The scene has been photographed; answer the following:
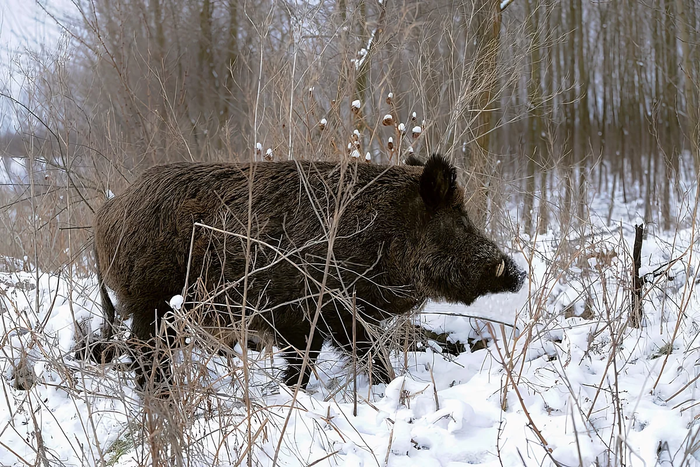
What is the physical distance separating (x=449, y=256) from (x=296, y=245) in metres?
0.98

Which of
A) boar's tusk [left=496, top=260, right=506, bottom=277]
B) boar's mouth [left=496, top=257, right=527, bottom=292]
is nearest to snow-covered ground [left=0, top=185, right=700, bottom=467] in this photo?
boar's mouth [left=496, top=257, right=527, bottom=292]

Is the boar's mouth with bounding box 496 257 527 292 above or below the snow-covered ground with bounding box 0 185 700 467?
above

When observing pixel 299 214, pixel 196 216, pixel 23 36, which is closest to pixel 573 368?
pixel 299 214

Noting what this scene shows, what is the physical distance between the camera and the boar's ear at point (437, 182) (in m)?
3.39

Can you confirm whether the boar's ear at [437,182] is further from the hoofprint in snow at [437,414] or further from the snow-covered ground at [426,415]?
the hoofprint in snow at [437,414]

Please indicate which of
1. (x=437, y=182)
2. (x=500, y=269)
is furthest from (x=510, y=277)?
(x=437, y=182)

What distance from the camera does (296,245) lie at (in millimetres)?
3355

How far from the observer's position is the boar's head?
349cm

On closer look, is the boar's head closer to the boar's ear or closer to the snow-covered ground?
the boar's ear

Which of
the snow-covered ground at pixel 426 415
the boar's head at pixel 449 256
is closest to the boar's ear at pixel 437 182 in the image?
the boar's head at pixel 449 256

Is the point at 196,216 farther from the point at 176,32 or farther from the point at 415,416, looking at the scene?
the point at 176,32

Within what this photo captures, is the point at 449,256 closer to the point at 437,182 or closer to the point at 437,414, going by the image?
the point at 437,182

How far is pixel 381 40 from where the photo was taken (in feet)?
15.5

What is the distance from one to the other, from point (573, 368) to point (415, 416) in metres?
0.91
